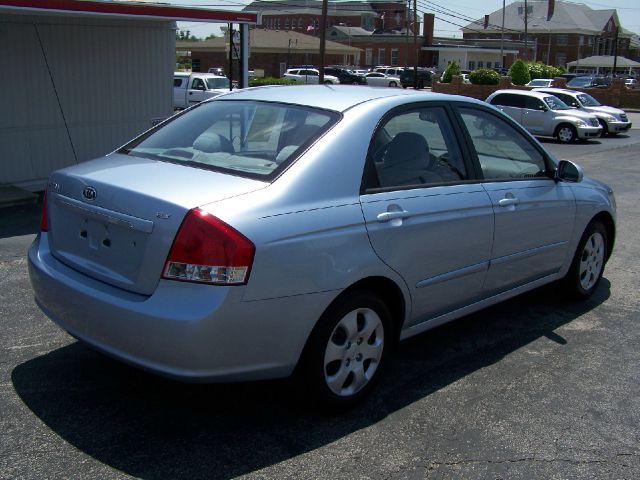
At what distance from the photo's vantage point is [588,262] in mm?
5801

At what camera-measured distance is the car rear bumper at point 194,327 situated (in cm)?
312

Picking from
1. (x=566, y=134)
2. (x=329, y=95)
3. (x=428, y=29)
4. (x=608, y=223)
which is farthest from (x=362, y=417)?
(x=428, y=29)

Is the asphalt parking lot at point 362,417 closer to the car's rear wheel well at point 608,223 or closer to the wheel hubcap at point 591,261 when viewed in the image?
the wheel hubcap at point 591,261

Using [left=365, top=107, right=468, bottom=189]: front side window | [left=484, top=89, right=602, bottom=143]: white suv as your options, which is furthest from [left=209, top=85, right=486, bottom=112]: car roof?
[left=484, top=89, right=602, bottom=143]: white suv

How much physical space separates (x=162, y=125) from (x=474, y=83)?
3723 centimetres

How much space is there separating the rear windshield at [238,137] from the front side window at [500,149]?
1.27m

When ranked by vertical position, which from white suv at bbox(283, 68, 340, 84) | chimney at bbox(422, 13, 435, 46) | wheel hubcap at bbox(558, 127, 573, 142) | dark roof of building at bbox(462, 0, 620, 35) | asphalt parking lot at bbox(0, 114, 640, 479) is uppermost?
dark roof of building at bbox(462, 0, 620, 35)

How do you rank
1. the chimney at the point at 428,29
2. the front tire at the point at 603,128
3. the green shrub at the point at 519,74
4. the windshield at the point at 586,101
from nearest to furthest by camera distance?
the front tire at the point at 603,128
the windshield at the point at 586,101
the green shrub at the point at 519,74
the chimney at the point at 428,29

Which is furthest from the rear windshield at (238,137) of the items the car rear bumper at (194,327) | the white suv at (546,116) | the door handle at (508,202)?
the white suv at (546,116)

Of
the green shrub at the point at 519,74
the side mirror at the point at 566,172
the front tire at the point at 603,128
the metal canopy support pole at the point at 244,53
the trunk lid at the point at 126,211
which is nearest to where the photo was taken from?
the trunk lid at the point at 126,211

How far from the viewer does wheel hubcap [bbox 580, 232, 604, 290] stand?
5738mm

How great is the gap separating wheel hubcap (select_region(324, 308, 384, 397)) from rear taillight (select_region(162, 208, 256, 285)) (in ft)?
2.30

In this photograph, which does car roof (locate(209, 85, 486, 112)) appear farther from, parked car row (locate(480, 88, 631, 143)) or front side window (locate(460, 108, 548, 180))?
parked car row (locate(480, 88, 631, 143))

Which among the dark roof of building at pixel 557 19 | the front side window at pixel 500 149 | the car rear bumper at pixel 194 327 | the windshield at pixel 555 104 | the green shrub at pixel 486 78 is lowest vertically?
the car rear bumper at pixel 194 327
